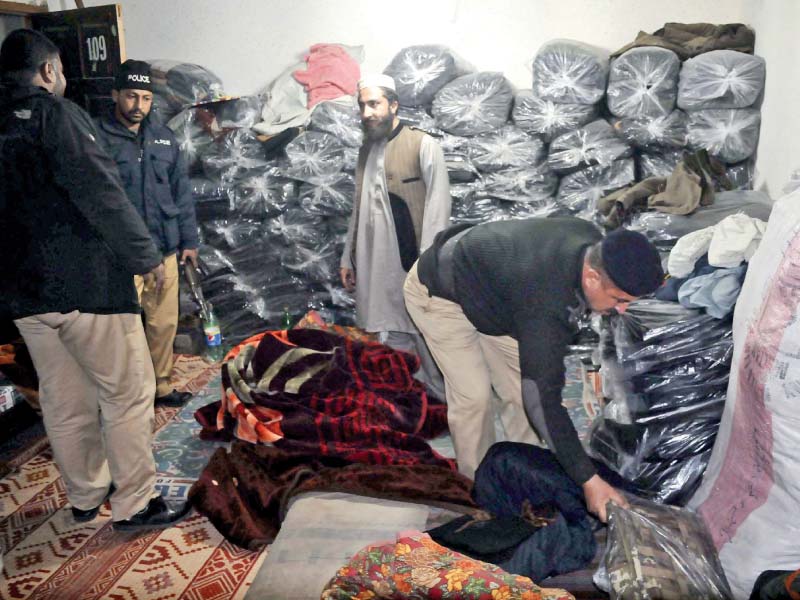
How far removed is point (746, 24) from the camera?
11.0ft

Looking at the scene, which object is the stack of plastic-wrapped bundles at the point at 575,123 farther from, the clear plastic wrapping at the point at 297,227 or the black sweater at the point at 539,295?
the black sweater at the point at 539,295

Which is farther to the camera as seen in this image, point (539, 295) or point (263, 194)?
point (263, 194)

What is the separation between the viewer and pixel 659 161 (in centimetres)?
329

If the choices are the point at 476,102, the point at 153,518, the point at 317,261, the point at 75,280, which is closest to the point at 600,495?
the point at 153,518

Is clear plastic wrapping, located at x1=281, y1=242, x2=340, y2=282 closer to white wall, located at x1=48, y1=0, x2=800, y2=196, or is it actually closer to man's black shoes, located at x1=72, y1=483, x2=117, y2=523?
white wall, located at x1=48, y1=0, x2=800, y2=196

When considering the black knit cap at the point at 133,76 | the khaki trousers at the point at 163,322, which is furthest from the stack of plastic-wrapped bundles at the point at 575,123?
the khaki trousers at the point at 163,322

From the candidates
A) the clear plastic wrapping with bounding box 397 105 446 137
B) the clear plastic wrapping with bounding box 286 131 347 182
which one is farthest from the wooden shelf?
the clear plastic wrapping with bounding box 397 105 446 137

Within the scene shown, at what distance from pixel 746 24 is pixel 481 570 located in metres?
3.19

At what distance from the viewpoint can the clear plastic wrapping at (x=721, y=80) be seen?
2.94m

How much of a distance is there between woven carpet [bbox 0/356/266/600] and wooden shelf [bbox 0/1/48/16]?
104 inches

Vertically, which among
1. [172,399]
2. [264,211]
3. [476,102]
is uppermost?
[476,102]

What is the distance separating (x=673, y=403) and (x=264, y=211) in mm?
2636

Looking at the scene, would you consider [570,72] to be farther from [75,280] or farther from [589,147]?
[75,280]

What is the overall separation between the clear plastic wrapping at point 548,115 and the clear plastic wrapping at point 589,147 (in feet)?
0.13
